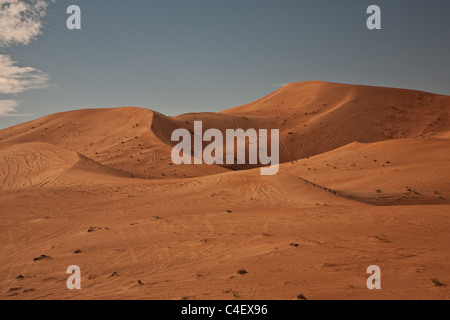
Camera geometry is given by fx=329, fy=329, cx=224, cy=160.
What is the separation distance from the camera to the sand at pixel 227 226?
5770 mm

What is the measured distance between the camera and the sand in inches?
227

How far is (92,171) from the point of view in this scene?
67.7 feet

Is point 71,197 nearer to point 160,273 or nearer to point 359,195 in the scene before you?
point 160,273

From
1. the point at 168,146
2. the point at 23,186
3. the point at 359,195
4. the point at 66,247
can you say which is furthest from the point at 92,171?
the point at 359,195

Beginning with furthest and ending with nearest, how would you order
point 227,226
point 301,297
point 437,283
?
point 227,226
point 437,283
point 301,297

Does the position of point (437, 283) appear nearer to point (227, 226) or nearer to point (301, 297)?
point (301, 297)

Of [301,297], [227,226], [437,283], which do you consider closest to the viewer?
[301,297]

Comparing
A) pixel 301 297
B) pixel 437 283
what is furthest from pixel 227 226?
pixel 437 283

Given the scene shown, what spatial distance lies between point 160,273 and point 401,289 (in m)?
4.24

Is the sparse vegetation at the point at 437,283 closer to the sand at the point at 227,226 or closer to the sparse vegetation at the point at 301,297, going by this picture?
the sand at the point at 227,226

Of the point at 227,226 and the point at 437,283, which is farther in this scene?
the point at 227,226

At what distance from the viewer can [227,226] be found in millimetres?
9766

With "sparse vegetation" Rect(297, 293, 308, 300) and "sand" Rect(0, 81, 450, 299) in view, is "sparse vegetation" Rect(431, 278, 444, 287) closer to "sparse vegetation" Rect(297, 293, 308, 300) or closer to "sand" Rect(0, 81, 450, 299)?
"sand" Rect(0, 81, 450, 299)

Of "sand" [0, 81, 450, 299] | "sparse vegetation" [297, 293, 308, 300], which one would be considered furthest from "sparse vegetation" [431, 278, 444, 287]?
"sparse vegetation" [297, 293, 308, 300]
